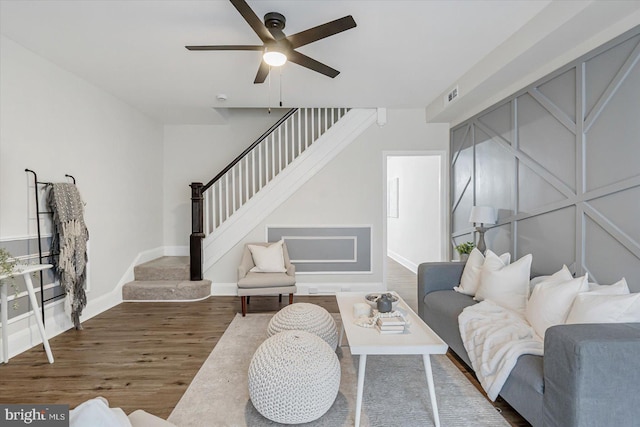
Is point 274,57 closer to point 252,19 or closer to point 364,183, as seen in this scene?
point 252,19

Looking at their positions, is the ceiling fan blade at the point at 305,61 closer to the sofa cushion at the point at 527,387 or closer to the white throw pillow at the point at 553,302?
the white throw pillow at the point at 553,302

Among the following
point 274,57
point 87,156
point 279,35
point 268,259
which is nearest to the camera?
point 279,35

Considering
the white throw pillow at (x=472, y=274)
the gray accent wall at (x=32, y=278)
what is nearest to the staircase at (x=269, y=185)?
the gray accent wall at (x=32, y=278)

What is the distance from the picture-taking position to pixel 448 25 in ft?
8.79

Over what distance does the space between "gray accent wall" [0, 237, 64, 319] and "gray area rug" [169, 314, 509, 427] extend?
5.82 feet

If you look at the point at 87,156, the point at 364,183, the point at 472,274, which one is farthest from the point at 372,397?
the point at 87,156

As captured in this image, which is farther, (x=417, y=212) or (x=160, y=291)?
(x=417, y=212)

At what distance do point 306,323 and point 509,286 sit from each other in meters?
1.66

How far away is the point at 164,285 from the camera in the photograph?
14.9 ft

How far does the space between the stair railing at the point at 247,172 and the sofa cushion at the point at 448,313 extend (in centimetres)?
293

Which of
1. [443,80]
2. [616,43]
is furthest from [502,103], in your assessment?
[616,43]

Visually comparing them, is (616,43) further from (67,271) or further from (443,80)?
(67,271)

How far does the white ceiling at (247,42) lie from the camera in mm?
2443

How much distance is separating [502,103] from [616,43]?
4.29 ft
